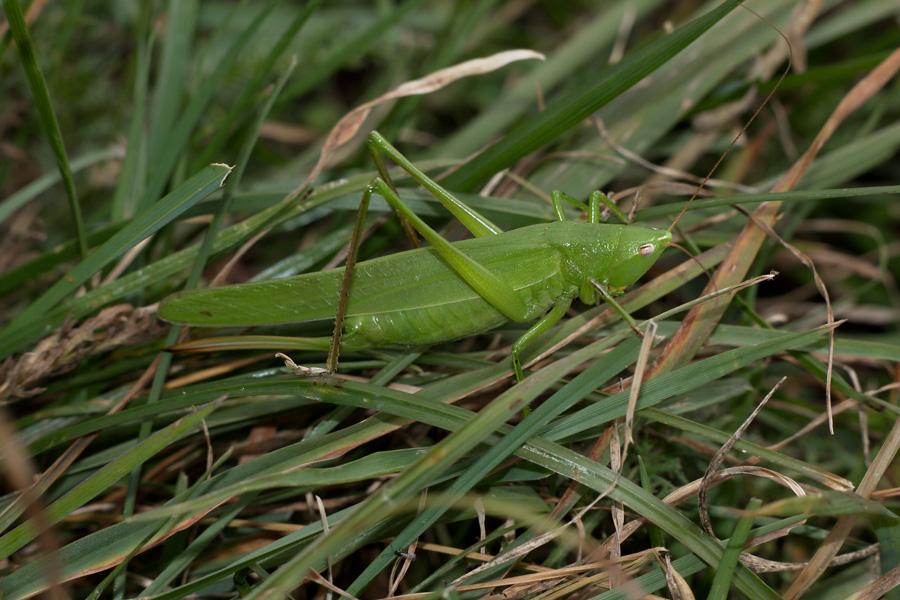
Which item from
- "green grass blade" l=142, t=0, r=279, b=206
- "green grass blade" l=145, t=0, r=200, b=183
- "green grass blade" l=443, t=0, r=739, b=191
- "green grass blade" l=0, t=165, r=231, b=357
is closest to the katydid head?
"green grass blade" l=443, t=0, r=739, b=191

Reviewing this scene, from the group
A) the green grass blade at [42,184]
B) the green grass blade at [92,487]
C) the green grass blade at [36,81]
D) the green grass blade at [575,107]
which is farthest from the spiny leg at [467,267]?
the green grass blade at [42,184]

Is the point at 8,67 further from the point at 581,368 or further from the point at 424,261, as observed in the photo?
the point at 581,368

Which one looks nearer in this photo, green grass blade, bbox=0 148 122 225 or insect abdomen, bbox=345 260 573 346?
insect abdomen, bbox=345 260 573 346

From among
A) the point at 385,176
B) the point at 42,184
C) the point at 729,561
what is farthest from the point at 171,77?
the point at 729,561

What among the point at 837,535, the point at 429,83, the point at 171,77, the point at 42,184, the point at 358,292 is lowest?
the point at 837,535

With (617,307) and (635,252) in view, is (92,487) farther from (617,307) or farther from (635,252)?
(635,252)

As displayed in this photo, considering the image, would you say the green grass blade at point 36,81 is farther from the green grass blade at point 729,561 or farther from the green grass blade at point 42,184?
the green grass blade at point 729,561

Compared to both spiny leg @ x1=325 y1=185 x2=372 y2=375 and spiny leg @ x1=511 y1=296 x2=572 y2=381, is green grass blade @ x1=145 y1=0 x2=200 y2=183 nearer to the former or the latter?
spiny leg @ x1=325 y1=185 x2=372 y2=375
